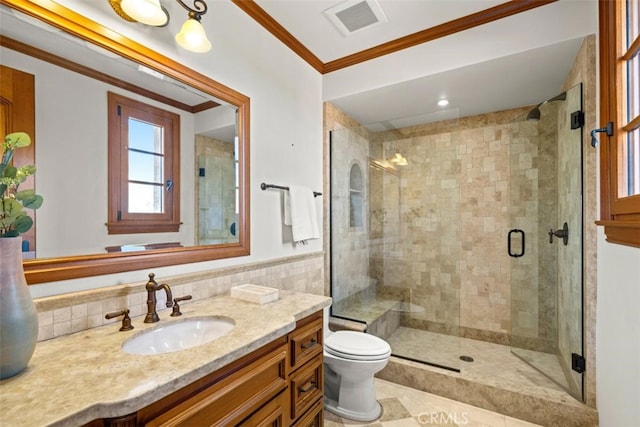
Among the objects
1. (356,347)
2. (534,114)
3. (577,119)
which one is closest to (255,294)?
(356,347)

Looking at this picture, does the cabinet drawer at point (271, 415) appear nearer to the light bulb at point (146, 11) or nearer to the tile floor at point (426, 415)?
the tile floor at point (426, 415)

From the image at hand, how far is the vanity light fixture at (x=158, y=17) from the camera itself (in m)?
1.19

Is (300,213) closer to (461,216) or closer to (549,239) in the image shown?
(461,216)

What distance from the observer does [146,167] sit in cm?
135

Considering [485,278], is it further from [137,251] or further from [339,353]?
[137,251]

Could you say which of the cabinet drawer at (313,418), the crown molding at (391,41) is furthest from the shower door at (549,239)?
the cabinet drawer at (313,418)

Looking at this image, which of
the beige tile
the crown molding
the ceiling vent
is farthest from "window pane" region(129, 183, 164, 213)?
the beige tile

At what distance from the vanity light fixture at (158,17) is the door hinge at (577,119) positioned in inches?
88.8

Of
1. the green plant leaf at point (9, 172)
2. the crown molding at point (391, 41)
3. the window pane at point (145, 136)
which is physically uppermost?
the crown molding at point (391, 41)

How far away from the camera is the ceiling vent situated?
6.10 ft

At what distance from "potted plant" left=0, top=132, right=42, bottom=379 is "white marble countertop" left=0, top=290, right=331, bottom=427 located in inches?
2.4

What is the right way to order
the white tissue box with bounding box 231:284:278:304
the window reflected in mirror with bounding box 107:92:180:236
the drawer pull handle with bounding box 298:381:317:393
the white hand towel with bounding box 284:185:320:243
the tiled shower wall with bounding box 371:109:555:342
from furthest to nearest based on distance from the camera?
the tiled shower wall with bounding box 371:109:555:342, the white hand towel with bounding box 284:185:320:243, the white tissue box with bounding box 231:284:278:304, the drawer pull handle with bounding box 298:381:317:393, the window reflected in mirror with bounding box 107:92:180:236

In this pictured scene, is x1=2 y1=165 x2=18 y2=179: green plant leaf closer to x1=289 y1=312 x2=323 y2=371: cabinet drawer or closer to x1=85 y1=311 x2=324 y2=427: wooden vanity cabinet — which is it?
x1=85 y1=311 x2=324 y2=427: wooden vanity cabinet

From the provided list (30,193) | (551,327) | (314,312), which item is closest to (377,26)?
(314,312)
